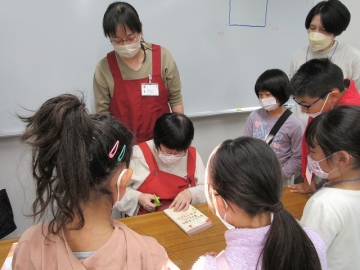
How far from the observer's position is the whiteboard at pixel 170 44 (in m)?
1.88

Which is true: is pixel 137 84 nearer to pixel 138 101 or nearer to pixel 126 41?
pixel 138 101

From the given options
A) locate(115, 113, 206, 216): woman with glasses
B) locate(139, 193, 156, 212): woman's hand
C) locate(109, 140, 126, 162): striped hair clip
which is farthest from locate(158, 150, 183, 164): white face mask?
locate(109, 140, 126, 162): striped hair clip

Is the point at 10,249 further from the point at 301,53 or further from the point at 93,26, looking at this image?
the point at 301,53

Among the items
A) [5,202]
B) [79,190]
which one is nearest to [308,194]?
[79,190]

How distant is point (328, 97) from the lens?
4.85 ft

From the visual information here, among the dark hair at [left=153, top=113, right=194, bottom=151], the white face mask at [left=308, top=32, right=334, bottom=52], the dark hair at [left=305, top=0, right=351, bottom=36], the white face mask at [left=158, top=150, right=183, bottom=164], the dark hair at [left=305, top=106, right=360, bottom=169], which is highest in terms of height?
the dark hair at [left=305, top=0, right=351, bottom=36]

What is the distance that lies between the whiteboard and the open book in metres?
1.11

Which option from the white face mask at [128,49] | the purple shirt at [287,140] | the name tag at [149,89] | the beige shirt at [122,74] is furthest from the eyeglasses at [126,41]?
the purple shirt at [287,140]

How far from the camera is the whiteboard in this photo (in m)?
1.88

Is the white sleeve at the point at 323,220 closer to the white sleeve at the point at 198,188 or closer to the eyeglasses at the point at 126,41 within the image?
the white sleeve at the point at 198,188

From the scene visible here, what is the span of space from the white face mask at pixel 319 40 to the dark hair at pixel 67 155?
5.68ft

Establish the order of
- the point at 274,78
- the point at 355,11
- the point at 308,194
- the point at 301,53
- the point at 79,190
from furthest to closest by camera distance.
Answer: the point at 355,11 → the point at 301,53 → the point at 274,78 → the point at 308,194 → the point at 79,190

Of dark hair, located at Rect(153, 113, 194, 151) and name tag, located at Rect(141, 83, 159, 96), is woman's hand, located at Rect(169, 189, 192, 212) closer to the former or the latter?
dark hair, located at Rect(153, 113, 194, 151)

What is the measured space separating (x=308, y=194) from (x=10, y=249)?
4.61ft
